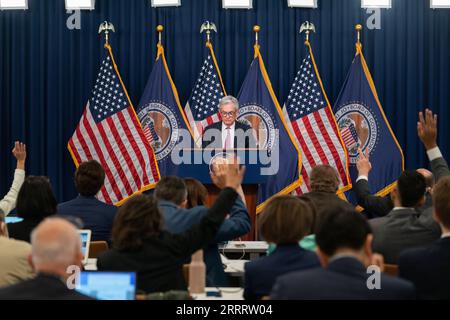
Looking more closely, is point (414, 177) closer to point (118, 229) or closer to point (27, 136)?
point (118, 229)

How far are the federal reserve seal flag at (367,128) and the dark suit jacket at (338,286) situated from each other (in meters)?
6.61

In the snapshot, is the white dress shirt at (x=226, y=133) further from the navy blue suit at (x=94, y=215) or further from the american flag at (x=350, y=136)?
the navy blue suit at (x=94, y=215)

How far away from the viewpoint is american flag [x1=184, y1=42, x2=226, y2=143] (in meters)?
9.07

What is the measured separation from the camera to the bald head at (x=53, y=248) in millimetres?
2400

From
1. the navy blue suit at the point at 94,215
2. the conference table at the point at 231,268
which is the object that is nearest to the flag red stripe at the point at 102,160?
the navy blue suit at the point at 94,215

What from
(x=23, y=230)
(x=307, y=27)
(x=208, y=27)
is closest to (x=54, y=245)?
(x=23, y=230)

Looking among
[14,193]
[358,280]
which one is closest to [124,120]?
[14,193]

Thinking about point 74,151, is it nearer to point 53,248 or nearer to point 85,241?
point 85,241

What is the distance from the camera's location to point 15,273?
3404mm

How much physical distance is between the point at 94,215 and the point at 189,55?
539 centimetres

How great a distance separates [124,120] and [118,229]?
234 inches

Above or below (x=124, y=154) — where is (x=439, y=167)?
above

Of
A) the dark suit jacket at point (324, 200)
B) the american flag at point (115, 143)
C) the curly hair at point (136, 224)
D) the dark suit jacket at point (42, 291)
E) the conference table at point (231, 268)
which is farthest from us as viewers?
the american flag at point (115, 143)

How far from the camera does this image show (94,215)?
5031 mm
